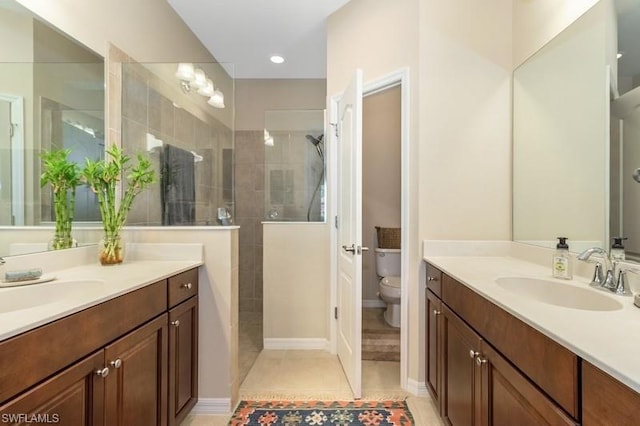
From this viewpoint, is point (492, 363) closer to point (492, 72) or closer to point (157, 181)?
point (492, 72)

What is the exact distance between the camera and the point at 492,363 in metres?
1.11

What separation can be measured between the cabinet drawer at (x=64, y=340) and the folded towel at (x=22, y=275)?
41cm

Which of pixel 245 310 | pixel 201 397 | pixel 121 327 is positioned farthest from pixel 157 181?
pixel 245 310

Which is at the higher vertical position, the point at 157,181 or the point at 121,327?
the point at 157,181

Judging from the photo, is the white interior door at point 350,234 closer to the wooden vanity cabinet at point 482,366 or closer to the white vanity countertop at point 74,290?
the wooden vanity cabinet at point 482,366

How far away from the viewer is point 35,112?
1367 mm

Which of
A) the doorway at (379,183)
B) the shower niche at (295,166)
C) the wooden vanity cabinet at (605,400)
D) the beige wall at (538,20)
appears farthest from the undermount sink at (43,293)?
the doorway at (379,183)

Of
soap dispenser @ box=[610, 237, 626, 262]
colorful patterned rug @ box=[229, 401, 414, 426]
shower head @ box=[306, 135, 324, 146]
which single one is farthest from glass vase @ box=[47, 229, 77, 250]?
soap dispenser @ box=[610, 237, 626, 262]

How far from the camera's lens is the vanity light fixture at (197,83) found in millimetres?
2416

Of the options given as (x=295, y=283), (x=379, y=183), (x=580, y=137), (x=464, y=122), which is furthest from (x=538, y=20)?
(x=295, y=283)

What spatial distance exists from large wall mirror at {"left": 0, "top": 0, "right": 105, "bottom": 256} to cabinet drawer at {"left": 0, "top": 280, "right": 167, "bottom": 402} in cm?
58

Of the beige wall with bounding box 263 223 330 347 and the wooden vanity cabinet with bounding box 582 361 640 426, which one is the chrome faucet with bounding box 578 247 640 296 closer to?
the wooden vanity cabinet with bounding box 582 361 640 426

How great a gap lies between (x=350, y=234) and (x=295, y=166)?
121 cm

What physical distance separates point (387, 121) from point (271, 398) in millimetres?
2988
